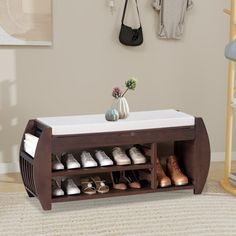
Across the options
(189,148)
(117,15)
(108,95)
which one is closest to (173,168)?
(189,148)

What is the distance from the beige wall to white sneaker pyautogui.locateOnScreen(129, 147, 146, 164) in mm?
898

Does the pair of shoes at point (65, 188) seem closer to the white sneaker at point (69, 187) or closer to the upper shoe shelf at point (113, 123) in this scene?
the white sneaker at point (69, 187)

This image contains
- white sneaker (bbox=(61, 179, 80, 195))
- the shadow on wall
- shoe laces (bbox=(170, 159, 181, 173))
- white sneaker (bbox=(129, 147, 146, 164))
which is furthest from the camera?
the shadow on wall

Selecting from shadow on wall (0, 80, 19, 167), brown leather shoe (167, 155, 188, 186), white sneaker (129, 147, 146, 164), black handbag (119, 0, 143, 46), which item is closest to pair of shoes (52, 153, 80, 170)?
white sneaker (129, 147, 146, 164)

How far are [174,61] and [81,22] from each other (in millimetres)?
824

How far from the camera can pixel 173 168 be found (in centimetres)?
304

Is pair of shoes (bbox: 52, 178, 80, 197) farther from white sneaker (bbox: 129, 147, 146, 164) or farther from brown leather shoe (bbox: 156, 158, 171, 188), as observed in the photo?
brown leather shoe (bbox: 156, 158, 171, 188)

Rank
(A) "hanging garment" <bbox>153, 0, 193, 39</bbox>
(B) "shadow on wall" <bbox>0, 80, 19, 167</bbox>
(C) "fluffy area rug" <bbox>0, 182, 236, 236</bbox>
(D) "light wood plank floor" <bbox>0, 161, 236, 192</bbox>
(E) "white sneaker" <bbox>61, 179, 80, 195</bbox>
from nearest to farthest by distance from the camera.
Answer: (C) "fluffy area rug" <bbox>0, 182, 236, 236</bbox> < (E) "white sneaker" <bbox>61, 179, 80, 195</bbox> < (D) "light wood plank floor" <bbox>0, 161, 236, 192</bbox> < (B) "shadow on wall" <bbox>0, 80, 19, 167</bbox> < (A) "hanging garment" <bbox>153, 0, 193, 39</bbox>

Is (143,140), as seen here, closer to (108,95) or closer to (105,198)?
(105,198)

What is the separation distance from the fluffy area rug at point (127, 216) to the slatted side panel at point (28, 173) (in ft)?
0.35

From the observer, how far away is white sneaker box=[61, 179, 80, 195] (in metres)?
2.77

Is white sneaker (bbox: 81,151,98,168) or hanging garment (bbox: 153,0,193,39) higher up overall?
hanging garment (bbox: 153,0,193,39)

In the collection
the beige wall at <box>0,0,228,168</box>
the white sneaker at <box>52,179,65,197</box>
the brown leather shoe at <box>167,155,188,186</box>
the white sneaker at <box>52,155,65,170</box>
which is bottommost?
the white sneaker at <box>52,179,65,197</box>

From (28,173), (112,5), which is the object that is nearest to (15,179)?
(28,173)
